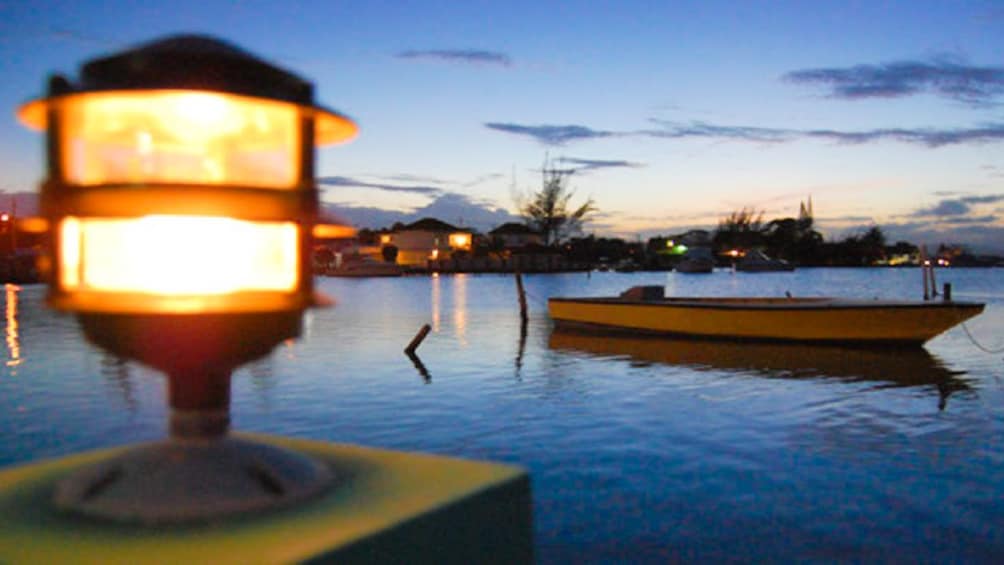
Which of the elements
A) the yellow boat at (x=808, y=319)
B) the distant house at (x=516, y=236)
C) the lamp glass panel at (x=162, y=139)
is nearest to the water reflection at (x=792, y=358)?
the yellow boat at (x=808, y=319)

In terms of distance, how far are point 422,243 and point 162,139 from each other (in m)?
164

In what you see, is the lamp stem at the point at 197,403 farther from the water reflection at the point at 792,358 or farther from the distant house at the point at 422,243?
the distant house at the point at 422,243

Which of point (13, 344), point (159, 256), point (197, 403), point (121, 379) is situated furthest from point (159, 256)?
point (13, 344)

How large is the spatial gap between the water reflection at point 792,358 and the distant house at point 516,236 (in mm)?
144268

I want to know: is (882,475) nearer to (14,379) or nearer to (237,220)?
(237,220)

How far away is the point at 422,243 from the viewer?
165750mm

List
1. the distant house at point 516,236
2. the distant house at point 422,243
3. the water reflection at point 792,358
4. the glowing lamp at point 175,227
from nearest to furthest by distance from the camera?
1. the glowing lamp at point 175,227
2. the water reflection at point 792,358
3. the distant house at point 422,243
4. the distant house at point 516,236

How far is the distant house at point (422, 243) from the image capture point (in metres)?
165

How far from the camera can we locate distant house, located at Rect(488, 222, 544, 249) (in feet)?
568

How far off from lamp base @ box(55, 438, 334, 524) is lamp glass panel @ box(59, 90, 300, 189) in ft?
2.60

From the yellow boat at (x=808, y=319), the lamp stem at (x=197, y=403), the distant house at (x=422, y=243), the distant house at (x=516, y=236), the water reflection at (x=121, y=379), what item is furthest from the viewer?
the distant house at (x=516, y=236)

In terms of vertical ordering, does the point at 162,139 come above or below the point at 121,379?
above

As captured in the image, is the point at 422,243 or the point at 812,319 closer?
the point at 812,319

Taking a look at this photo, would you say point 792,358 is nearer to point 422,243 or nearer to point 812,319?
point 812,319
